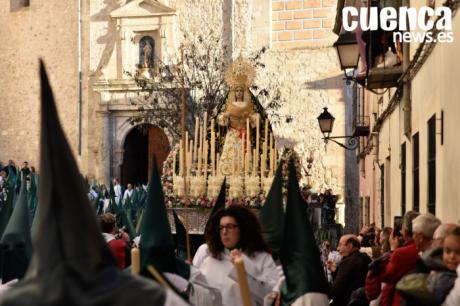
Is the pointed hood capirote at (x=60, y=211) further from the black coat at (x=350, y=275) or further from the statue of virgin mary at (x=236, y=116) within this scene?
the statue of virgin mary at (x=236, y=116)

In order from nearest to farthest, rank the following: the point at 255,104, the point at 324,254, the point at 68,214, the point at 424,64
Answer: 1. the point at 68,214
2. the point at 424,64
3. the point at 324,254
4. the point at 255,104

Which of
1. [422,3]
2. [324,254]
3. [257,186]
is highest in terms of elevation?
[422,3]

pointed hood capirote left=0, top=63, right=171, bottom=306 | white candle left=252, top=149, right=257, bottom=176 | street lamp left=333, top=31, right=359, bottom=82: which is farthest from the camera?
street lamp left=333, top=31, right=359, bottom=82


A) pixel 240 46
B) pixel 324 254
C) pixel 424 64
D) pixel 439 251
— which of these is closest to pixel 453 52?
pixel 424 64

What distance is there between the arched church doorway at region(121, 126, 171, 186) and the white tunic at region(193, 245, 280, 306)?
30751 mm

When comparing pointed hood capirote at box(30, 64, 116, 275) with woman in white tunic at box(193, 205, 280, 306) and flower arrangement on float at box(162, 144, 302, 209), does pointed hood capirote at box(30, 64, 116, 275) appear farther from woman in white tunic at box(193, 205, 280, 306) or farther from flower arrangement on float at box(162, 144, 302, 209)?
flower arrangement on float at box(162, 144, 302, 209)

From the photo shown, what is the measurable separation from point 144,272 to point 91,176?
33090mm

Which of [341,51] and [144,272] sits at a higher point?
[341,51]

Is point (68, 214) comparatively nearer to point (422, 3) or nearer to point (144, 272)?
point (144, 272)

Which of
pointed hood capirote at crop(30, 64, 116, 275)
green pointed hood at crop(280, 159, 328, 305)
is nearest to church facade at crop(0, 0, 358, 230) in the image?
green pointed hood at crop(280, 159, 328, 305)

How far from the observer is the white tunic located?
6.99 metres

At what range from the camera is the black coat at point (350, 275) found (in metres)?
9.16

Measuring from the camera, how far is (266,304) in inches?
278

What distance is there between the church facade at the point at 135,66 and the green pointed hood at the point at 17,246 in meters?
25.1
